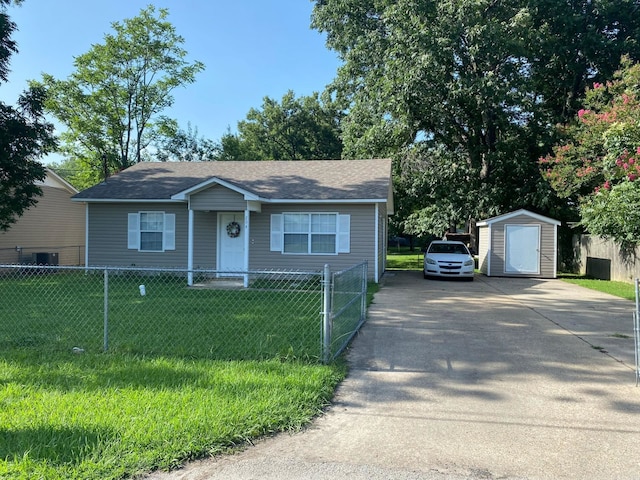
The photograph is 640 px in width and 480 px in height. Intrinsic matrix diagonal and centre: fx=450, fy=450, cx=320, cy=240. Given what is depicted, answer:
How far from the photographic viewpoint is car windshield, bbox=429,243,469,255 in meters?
16.7

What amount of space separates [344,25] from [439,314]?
2036 cm

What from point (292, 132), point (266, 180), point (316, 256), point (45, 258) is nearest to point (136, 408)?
point (316, 256)

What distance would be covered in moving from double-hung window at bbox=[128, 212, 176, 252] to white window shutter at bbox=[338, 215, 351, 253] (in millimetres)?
5638

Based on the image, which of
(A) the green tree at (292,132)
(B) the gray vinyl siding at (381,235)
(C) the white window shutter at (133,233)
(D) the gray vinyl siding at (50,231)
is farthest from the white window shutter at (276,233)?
(A) the green tree at (292,132)

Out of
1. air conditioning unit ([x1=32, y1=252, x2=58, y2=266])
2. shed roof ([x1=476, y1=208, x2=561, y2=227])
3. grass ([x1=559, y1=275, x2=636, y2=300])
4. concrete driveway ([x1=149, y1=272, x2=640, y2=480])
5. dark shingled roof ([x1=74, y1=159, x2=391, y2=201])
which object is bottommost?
concrete driveway ([x1=149, y1=272, x2=640, y2=480])

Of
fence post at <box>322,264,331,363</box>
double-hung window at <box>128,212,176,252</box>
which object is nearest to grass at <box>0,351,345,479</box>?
fence post at <box>322,264,331,363</box>

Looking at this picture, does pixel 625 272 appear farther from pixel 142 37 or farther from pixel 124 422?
pixel 142 37

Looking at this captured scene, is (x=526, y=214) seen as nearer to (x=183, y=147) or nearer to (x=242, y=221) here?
(x=242, y=221)

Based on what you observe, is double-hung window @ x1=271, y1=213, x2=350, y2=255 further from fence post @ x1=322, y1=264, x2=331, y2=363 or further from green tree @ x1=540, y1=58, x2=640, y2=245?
fence post @ x1=322, y1=264, x2=331, y2=363

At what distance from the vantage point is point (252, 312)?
8461 millimetres

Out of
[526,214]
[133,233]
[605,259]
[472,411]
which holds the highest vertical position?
[526,214]

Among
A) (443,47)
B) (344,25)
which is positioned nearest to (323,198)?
(443,47)

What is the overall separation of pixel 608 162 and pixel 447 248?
631 cm

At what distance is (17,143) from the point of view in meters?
14.8
